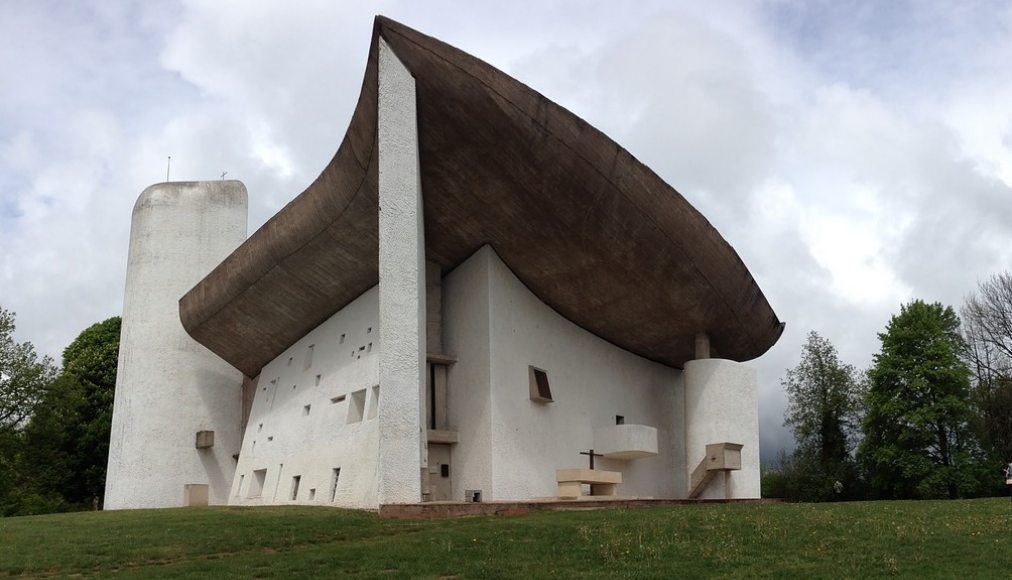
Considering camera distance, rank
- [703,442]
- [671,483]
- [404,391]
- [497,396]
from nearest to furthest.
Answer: [404,391]
[497,396]
[703,442]
[671,483]

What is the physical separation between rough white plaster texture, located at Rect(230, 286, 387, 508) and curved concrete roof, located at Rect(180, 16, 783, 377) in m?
1.01

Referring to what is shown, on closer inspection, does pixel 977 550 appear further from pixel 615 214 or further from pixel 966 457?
pixel 966 457

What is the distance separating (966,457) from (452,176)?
69.5 ft

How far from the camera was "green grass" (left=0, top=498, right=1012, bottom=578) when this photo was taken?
31.6 feet

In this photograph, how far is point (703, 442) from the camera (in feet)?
80.8

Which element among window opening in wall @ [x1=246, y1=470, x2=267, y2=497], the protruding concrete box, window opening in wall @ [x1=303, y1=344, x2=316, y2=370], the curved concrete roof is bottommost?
window opening in wall @ [x1=246, y1=470, x2=267, y2=497]

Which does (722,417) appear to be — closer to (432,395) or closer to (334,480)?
(432,395)

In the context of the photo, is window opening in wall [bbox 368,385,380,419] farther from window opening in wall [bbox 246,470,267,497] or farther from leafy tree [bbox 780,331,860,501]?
leafy tree [bbox 780,331,860,501]

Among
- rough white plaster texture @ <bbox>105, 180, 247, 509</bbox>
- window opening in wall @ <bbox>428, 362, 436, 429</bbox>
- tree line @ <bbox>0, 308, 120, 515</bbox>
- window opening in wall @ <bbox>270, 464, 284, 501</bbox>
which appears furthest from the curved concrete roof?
tree line @ <bbox>0, 308, 120, 515</bbox>

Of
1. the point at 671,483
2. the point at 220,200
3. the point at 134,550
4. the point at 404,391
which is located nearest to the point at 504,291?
the point at 404,391

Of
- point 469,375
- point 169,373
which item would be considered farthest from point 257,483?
point 469,375

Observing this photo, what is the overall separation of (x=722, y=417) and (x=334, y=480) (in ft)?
34.4

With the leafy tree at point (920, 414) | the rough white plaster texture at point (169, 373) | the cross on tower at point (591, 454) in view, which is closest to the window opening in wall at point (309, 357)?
the rough white plaster texture at point (169, 373)

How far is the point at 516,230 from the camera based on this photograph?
2150 cm
